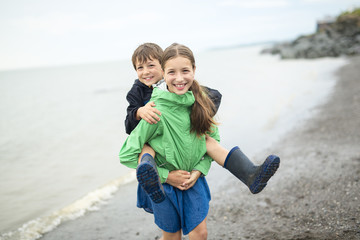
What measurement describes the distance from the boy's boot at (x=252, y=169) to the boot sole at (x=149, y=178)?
0.70 meters

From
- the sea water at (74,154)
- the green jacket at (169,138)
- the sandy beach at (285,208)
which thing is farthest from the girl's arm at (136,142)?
the sandy beach at (285,208)

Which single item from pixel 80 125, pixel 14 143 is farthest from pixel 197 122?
pixel 80 125

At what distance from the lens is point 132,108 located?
2316mm

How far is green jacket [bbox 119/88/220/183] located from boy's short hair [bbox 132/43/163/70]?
456mm

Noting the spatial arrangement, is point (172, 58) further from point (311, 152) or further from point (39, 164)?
point (39, 164)

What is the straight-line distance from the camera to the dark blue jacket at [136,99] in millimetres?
2254

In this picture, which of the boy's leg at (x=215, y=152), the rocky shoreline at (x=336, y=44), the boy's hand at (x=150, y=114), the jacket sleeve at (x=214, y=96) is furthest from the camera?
the rocky shoreline at (x=336, y=44)

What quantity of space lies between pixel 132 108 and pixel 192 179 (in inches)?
30.7

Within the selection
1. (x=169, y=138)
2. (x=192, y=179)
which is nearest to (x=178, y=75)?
(x=169, y=138)

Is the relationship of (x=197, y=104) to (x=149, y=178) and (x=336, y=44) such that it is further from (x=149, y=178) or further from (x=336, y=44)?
(x=336, y=44)

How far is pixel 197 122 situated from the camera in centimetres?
224

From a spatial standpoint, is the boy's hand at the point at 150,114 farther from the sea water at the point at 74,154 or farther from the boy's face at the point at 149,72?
the sea water at the point at 74,154

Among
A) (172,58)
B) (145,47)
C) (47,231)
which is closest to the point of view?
(172,58)

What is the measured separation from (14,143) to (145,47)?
9041mm
